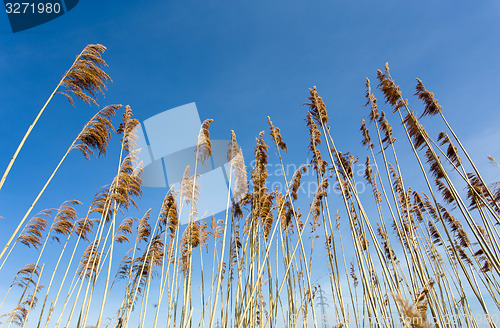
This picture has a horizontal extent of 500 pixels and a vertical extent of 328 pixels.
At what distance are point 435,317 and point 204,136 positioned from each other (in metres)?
4.86

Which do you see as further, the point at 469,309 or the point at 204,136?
the point at 469,309

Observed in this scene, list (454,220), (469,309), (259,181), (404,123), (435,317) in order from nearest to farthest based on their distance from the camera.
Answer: (435,317), (404,123), (259,181), (469,309), (454,220)

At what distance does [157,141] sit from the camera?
657cm

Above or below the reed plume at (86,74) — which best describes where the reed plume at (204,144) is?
above

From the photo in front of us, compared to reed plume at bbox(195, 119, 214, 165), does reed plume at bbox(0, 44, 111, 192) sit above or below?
below

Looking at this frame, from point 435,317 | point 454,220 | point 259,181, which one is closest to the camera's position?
point 435,317

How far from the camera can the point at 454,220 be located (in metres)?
7.51

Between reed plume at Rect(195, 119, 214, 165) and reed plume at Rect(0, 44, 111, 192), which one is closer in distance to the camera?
reed plume at Rect(0, 44, 111, 192)

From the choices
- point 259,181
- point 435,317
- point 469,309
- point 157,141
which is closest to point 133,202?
point 157,141

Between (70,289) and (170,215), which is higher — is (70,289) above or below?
below

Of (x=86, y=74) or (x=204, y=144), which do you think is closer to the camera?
(x=86, y=74)

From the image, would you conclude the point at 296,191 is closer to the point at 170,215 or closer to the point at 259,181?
the point at 259,181

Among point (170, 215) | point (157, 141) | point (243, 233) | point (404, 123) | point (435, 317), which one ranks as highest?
point (157, 141)

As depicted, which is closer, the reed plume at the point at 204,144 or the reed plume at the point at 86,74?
the reed plume at the point at 86,74
